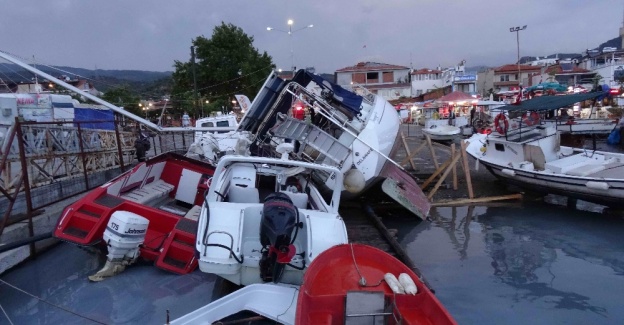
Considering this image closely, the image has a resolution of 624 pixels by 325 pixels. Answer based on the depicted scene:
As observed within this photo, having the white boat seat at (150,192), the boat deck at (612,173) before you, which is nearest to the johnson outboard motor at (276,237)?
the white boat seat at (150,192)

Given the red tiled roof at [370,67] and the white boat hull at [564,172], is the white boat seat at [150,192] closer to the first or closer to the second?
the white boat hull at [564,172]

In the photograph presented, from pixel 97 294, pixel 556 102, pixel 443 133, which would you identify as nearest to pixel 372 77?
pixel 443 133

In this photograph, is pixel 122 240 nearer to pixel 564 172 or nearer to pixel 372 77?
A: pixel 564 172

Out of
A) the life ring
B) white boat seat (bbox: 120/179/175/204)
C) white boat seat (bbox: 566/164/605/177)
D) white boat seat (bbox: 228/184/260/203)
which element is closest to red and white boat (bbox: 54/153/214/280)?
white boat seat (bbox: 120/179/175/204)

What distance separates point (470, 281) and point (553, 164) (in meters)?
6.22

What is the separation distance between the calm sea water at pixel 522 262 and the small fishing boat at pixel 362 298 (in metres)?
2.06

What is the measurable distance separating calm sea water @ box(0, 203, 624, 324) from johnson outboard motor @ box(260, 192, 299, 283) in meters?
1.47

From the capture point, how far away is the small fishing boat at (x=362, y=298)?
3.66 meters

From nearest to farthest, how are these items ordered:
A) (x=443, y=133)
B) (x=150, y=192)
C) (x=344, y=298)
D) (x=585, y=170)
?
(x=344, y=298) < (x=150, y=192) < (x=585, y=170) < (x=443, y=133)

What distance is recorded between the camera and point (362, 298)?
371 cm

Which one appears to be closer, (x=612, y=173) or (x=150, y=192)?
(x=150, y=192)

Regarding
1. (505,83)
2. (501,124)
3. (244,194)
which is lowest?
(244,194)

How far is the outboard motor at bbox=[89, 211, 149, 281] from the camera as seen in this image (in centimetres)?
582

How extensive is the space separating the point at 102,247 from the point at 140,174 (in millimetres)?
2218
